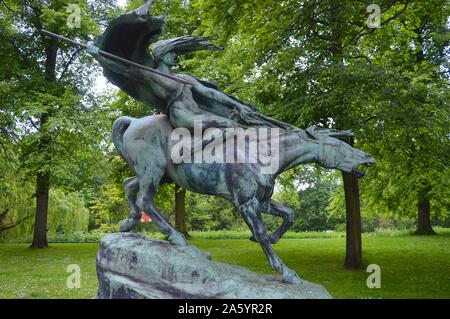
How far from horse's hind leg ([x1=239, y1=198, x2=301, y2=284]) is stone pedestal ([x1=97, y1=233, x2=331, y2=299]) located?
13 cm

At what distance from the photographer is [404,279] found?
37.8 ft

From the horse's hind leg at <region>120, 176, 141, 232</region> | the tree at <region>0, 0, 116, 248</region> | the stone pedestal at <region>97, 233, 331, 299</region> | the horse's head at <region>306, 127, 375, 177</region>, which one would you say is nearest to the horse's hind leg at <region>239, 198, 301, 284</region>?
the stone pedestal at <region>97, 233, 331, 299</region>

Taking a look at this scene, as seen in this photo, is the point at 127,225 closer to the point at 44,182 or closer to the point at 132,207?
the point at 132,207

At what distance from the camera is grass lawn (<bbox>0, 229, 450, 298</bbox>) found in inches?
398

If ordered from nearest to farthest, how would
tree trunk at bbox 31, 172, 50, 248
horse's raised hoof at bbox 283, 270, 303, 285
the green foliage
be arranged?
horse's raised hoof at bbox 283, 270, 303, 285 < tree trunk at bbox 31, 172, 50, 248 < the green foliage

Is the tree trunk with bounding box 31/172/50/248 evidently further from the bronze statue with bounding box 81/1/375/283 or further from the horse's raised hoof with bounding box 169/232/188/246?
the horse's raised hoof with bounding box 169/232/188/246

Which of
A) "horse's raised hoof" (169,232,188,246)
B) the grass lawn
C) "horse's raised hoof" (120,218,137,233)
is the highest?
"horse's raised hoof" (120,218,137,233)

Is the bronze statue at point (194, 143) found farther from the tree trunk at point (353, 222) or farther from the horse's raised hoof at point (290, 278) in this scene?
the tree trunk at point (353, 222)

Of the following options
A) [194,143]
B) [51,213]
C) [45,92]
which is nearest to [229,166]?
[194,143]

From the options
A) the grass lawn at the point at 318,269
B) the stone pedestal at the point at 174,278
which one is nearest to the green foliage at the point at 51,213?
the grass lawn at the point at 318,269

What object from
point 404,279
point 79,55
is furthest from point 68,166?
point 404,279

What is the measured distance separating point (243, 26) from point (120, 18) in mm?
5287

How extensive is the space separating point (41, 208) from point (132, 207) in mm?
14683
